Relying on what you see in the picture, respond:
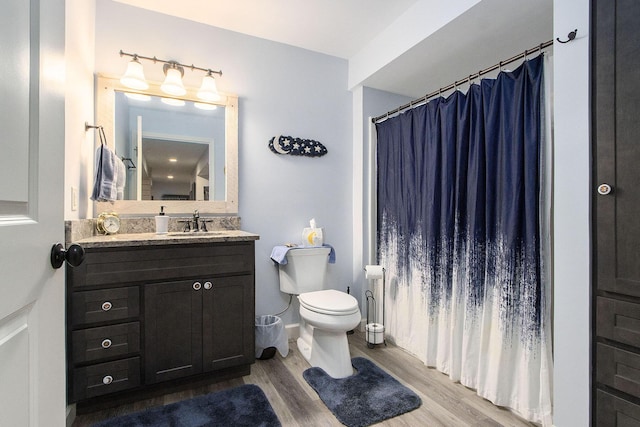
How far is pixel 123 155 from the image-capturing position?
2.13 meters

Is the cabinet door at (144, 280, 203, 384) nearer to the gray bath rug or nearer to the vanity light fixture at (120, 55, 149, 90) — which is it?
the gray bath rug

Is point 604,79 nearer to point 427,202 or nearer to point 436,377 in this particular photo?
point 427,202

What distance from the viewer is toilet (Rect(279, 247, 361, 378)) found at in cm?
196

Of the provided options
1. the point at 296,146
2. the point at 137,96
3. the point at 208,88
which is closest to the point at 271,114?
the point at 296,146

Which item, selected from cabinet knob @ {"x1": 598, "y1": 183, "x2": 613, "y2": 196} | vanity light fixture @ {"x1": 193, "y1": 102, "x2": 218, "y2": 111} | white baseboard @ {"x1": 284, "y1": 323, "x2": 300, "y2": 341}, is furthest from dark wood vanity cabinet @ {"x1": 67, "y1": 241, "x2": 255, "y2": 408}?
cabinet knob @ {"x1": 598, "y1": 183, "x2": 613, "y2": 196}

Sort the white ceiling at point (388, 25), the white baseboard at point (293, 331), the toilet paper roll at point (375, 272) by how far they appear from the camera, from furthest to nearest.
→ the white baseboard at point (293, 331) → the toilet paper roll at point (375, 272) → the white ceiling at point (388, 25)

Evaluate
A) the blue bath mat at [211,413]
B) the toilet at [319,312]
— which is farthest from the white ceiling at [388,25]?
the blue bath mat at [211,413]

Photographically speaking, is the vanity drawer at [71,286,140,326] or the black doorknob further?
the vanity drawer at [71,286,140,326]

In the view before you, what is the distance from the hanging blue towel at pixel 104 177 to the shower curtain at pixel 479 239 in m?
2.01

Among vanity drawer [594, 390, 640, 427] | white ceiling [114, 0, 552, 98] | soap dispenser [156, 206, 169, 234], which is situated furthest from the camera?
soap dispenser [156, 206, 169, 234]

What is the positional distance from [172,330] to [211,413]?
19.4 inches

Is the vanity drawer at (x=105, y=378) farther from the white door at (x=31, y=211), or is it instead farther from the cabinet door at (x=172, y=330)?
the white door at (x=31, y=211)

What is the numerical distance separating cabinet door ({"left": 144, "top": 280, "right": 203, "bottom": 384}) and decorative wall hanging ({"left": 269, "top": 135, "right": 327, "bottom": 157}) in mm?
1267

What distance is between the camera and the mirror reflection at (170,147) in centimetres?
214
